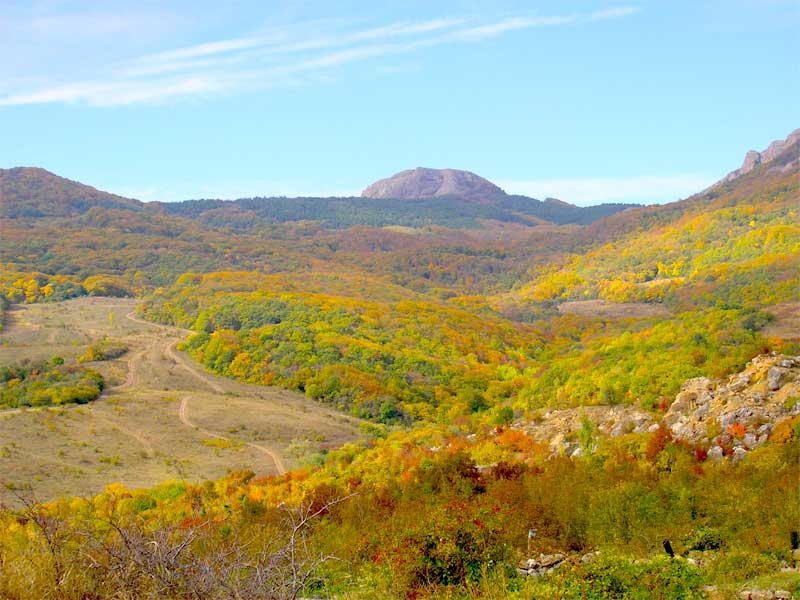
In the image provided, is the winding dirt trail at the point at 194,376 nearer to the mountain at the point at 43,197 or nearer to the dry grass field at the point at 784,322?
the dry grass field at the point at 784,322

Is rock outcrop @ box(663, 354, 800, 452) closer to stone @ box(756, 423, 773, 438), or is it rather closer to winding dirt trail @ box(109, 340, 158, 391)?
stone @ box(756, 423, 773, 438)

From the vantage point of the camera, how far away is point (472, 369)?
55.8 meters

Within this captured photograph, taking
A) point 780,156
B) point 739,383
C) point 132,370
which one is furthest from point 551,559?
point 780,156

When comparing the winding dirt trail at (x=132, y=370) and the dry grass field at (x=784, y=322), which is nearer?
the dry grass field at (x=784, y=322)

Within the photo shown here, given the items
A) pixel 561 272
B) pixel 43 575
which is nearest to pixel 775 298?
pixel 43 575

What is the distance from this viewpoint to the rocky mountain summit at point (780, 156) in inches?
4836

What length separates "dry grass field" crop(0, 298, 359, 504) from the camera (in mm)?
Answer: 30250

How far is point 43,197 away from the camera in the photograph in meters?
176

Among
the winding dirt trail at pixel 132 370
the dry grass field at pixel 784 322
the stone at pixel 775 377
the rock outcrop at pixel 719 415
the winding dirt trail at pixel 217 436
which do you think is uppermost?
the dry grass field at pixel 784 322

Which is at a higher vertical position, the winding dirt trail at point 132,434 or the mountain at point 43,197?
the mountain at point 43,197

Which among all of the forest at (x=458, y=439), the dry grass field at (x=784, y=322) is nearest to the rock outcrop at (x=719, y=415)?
the forest at (x=458, y=439)

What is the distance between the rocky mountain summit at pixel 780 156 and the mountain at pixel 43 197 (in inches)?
5805

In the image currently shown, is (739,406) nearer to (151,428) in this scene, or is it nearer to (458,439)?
(458,439)

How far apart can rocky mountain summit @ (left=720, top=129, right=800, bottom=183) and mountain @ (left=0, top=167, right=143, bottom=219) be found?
147 meters
